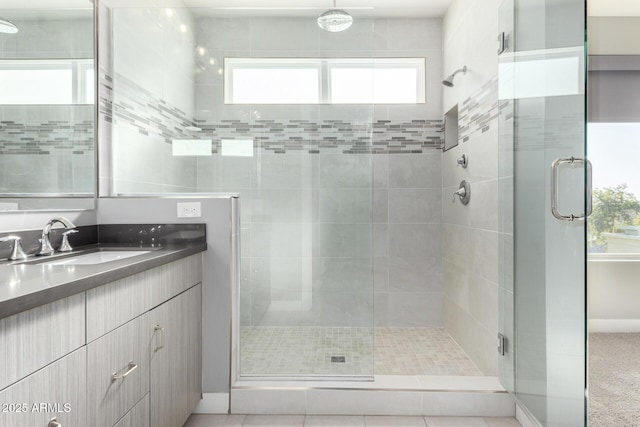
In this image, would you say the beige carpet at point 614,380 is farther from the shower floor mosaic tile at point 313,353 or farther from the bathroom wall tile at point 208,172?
the bathroom wall tile at point 208,172

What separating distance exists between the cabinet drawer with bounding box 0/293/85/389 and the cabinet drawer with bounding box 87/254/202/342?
55mm

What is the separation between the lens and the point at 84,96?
1978 mm

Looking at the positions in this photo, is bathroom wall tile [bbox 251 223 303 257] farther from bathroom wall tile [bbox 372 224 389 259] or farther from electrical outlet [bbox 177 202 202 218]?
bathroom wall tile [bbox 372 224 389 259]

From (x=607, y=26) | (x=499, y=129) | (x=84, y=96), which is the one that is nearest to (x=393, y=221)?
(x=499, y=129)

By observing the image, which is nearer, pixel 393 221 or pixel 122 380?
pixel 122 380

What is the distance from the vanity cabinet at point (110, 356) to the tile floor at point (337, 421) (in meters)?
0.18

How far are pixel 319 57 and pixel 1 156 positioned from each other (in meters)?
1.57

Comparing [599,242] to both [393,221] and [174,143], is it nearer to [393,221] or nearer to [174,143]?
[393,221]

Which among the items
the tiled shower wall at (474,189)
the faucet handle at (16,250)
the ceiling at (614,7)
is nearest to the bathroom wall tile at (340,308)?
the tiled shower wall at (474,189)

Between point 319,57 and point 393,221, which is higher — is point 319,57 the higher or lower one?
the higher one

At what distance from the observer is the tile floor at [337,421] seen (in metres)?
1.90

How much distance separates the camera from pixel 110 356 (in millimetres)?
1154

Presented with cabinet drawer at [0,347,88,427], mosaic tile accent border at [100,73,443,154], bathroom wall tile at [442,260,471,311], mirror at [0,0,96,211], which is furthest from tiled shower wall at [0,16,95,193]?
bathroom wall tile at [442,260,471,311]

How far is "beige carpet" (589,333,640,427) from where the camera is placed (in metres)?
1.89
